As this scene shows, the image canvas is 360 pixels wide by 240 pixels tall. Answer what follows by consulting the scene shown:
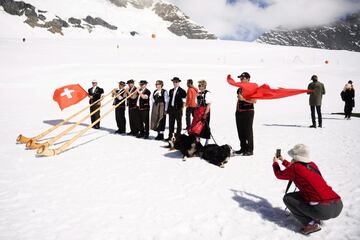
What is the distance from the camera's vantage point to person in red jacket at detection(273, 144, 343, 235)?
3910 millimetres

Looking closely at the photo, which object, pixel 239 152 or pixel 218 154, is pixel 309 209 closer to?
pixel 218 154

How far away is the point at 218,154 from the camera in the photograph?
705 centimetres

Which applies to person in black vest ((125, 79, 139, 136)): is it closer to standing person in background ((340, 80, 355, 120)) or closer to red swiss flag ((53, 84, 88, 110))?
red swiss flag ((53, 84, 88, 110))

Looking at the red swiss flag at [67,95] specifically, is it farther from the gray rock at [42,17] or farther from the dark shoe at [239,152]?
the gray rock at [42,17]

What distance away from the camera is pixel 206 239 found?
394cm

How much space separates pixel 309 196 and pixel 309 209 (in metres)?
0.18

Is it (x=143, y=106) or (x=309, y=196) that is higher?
(x=143, y=106)

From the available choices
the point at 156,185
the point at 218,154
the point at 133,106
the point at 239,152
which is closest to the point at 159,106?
the point at 133,106

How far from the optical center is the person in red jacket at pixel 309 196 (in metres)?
3.91

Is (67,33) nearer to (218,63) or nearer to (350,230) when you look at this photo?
(218,63)

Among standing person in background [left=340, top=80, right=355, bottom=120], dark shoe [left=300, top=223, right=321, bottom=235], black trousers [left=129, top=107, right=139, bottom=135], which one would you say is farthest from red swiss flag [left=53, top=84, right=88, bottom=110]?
standing person in background [left=340, top=80, right=355, bottom=120]

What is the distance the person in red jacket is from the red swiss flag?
910 centimetres

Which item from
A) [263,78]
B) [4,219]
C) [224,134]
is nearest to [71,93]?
[224,134]

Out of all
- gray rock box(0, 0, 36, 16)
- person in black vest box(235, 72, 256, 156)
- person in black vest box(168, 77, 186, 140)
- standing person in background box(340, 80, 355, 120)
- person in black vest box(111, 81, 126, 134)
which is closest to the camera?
person in black vest box(235, 72, 256, 156)
